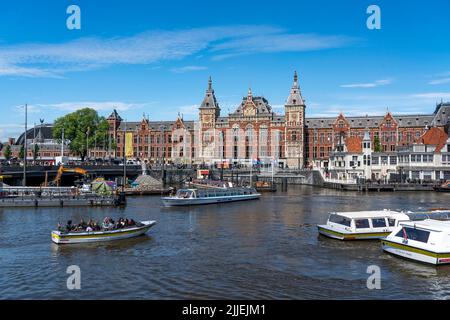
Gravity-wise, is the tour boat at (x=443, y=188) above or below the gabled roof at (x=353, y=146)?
below

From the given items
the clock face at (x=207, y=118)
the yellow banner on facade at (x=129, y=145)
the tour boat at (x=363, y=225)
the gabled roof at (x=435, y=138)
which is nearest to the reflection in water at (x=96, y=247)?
the tour boat at (x=363, y=225)

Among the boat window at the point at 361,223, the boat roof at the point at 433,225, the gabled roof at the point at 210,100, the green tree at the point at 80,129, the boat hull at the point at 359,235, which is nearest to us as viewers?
the boat roof at the point at 433,225

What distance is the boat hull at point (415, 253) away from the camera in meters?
33.5

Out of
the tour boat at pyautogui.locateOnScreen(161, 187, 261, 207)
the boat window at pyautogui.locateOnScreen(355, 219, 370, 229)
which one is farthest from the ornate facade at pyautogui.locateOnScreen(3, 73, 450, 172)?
the boat window at pyautogui.locateOnScreen(355, 219, 370, 229)

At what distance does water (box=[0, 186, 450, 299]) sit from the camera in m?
28.6

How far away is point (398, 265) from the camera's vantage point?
112 feet

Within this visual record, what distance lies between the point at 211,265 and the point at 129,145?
135126 millimetres

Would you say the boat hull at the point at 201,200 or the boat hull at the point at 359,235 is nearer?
the boat hull at the point at 359,235

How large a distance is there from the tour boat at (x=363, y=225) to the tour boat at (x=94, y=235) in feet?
56.3

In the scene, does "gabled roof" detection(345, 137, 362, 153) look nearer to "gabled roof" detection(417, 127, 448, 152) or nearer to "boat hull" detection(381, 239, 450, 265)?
"gabled roof" detection(417, 127, 448, 152)

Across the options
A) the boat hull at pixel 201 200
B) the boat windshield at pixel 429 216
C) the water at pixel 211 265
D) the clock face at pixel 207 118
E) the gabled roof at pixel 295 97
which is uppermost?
the gabled roof at pixel 295 97

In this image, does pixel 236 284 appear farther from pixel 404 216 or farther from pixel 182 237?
pixel 404 216

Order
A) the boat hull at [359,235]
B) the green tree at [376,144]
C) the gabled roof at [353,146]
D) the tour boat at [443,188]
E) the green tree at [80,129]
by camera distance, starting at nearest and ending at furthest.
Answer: the boat hull at [359,235] < the tour boat at [443,188] < the gabled roof at [353,146] < the green tree at [376,144] < the green tree at [80,129]

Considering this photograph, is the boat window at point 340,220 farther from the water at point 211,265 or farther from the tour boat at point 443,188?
the tour boat at point 443,188
